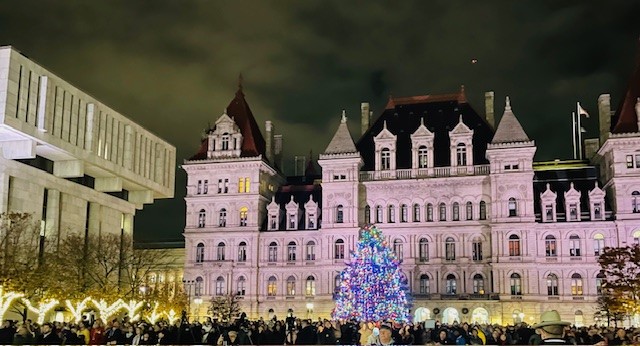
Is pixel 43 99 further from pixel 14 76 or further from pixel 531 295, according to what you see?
pixel 531 295

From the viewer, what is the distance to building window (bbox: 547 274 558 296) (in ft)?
205

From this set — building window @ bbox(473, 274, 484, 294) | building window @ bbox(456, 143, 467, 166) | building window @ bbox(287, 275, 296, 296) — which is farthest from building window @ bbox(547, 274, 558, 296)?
building window @ bbox(287, 275, 296, 296)

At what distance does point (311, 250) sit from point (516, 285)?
19.2 m

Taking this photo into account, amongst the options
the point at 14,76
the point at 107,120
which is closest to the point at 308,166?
the point at 107,120

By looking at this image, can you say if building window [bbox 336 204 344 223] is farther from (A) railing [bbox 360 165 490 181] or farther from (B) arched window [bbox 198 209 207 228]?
(B) arched window [bbox 198 209 207 228]

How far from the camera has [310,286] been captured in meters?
68.6

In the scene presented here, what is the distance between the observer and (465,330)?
29.6 metres

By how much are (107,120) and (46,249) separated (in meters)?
12.4

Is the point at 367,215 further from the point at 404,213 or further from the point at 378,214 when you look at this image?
the point at 404,213

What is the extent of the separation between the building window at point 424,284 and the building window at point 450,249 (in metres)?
2.60

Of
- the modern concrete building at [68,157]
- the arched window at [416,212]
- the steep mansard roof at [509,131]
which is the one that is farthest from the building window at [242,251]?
the steep mansard roof at [509,131]

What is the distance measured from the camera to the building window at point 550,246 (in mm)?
63250

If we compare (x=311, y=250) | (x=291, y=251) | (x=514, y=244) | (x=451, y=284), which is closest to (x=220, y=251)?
(x=291, y=251)

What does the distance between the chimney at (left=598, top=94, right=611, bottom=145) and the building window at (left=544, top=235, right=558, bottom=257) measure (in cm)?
1068
